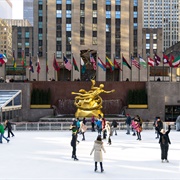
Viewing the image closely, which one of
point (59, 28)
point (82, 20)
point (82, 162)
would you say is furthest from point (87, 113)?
point (59, 28)

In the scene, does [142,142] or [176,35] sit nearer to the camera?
[142,142]

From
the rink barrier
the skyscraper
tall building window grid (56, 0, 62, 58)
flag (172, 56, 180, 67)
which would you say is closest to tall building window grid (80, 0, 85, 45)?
tall building window grid (56, 0, 62, 58)

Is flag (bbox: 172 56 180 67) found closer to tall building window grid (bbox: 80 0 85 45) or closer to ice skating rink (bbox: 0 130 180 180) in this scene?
ice skating rink (bbox: 0 130 180 180)

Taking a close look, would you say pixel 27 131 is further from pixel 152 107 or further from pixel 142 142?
pixel 152 107

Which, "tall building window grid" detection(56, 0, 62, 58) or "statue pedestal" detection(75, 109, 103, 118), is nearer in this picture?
"statue pedestal" detection(75, 109, 103, 118)

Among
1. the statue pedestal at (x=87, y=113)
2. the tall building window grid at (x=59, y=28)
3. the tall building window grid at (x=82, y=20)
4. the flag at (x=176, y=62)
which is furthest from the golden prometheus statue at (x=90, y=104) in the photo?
the tall building window grid at (x=59, y=28)

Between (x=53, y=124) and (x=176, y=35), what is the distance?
422 feet

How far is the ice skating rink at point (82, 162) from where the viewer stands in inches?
421

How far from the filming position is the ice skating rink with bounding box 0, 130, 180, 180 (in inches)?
421

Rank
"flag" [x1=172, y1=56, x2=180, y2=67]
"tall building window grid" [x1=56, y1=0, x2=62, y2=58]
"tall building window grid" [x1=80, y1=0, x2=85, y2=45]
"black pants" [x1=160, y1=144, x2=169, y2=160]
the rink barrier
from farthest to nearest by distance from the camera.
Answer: "tall building window grid" [x1=56, y1=0, x2=62, y2=58] < "tall building window grid" [x1=80, y1=0, x2=85, y2=45] < "flag" [x1=172, y1=56, x2=180, y2=67] < the rink barrier < "black pants" [x1=160, y1=144, x2=169, y2=160]

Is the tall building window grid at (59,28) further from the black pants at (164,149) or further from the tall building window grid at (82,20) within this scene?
the black pants at (164,149)

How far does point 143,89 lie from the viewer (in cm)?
3669

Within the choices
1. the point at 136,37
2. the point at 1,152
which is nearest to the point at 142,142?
the point at 1,152

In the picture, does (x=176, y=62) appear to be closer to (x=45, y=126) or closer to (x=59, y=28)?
(x=45, y=126)
